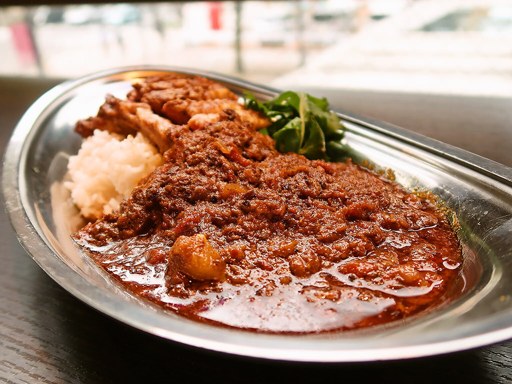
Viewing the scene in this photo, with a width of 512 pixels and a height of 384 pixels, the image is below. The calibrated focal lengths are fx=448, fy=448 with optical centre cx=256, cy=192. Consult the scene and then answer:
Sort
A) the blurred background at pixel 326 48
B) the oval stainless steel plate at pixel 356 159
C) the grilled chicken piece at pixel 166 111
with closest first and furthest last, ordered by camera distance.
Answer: the oval stainless steel plate at pixel 356 159
the grilled chicken piece at pixel 166 111
the blurred background at pixel 326 48

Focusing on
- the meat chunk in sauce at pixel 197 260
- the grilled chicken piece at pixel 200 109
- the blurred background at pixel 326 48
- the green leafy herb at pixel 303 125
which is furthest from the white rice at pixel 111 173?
the blurred background at pixel 326 48

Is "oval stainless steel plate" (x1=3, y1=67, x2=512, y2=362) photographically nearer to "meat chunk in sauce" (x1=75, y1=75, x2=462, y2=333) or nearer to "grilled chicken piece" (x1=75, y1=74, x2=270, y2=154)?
"meat chunk in sauce" (x1=75, y1=75, x2=462, y2=333)

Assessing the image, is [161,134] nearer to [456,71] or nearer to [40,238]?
[40,238]

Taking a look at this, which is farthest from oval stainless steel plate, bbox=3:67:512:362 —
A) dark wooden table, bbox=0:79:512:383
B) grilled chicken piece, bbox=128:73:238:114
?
grilled chicken piece, bbox=128:73:238:114

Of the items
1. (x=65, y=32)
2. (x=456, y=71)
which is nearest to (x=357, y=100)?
(x=456, y=71)

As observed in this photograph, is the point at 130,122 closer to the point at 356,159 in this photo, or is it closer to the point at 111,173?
the point at 111,173

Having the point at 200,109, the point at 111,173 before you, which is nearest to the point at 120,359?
the point at 111,173

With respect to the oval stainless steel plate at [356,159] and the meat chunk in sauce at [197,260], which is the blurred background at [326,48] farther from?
the meat chunk in sauce at [197,260]
